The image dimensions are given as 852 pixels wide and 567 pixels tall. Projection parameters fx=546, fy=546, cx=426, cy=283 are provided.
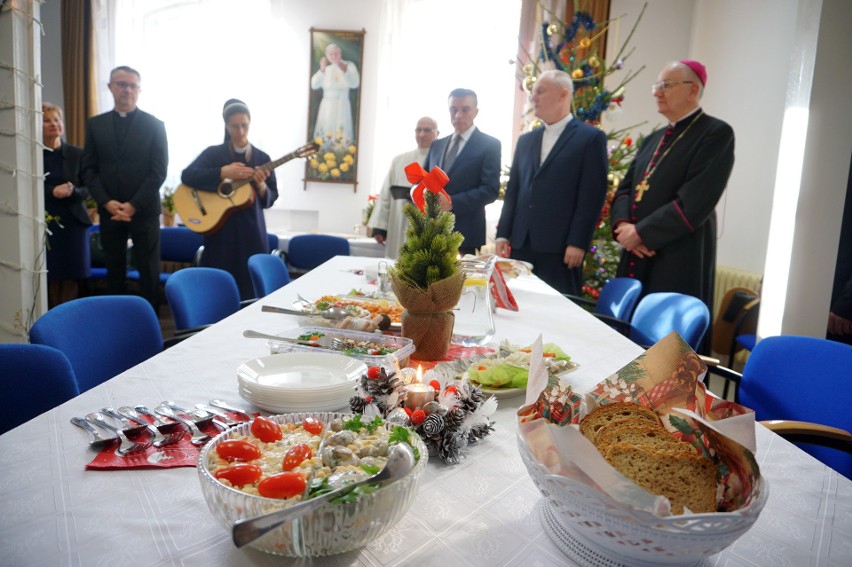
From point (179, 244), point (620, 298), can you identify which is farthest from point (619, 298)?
point (179, 244)

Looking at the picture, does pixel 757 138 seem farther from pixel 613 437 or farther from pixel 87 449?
pixel 87 449

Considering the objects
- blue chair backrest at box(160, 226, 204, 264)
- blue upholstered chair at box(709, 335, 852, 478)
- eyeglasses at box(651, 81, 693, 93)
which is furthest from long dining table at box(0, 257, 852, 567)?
blue chair backrest at box(160, 226, 204, 264)

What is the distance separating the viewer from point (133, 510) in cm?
65

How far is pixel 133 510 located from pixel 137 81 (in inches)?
168

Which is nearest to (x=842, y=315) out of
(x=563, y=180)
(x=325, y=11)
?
(x=563, y=180)

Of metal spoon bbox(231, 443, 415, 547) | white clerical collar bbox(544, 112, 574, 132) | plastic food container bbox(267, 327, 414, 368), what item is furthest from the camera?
white clerical collar bbox(544, 112, 574, 132)

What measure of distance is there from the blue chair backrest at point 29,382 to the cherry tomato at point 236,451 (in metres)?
0.72

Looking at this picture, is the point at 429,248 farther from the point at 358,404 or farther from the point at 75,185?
the point at 75,185

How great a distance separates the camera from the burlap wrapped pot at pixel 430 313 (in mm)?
1253

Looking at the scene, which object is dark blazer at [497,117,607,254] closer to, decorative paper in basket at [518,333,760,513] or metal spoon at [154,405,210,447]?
decorative paper in basket at [518,333,760,513]

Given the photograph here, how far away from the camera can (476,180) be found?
12.8 ft

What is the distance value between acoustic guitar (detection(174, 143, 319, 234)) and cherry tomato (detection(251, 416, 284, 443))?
353 centimetres

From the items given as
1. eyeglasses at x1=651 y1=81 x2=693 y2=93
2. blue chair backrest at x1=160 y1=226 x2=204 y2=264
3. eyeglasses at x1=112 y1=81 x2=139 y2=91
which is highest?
eyeglasses at x1=651 y1=81 x2=693 y2=93

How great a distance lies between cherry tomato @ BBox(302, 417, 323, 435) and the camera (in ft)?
2.38
